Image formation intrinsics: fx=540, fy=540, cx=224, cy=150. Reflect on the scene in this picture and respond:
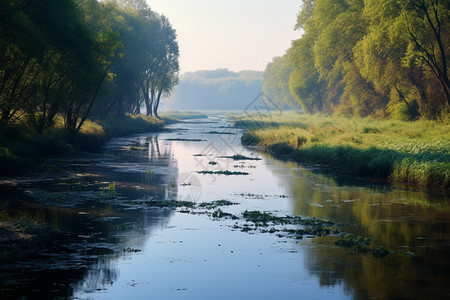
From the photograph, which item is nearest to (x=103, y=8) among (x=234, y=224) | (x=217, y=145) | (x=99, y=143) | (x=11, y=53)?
(x=99, y=143)

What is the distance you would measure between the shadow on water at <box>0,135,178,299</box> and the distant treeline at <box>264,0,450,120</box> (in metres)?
20.3

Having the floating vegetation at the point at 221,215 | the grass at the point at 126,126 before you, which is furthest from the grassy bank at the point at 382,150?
the grass at the point at 126,126

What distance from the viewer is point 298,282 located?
1109cm

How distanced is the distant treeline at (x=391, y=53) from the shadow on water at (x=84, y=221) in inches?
798

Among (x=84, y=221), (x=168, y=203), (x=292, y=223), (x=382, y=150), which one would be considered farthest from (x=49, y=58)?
(x=292, y=223)

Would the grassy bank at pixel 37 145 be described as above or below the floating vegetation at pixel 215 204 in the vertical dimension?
above

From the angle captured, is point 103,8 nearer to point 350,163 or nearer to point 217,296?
point 350,163

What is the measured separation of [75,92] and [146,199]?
1875cm

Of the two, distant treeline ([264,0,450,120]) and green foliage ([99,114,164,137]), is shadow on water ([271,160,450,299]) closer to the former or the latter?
distant treeline ([264,0,450,120])

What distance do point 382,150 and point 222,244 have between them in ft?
55.9

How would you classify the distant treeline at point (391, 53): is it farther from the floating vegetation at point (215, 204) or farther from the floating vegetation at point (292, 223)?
the floating vegetation at point (292, 223)

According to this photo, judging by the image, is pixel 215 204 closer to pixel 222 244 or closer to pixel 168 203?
pixel 168 203

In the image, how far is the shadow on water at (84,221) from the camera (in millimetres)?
10648

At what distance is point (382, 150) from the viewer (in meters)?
28.7
